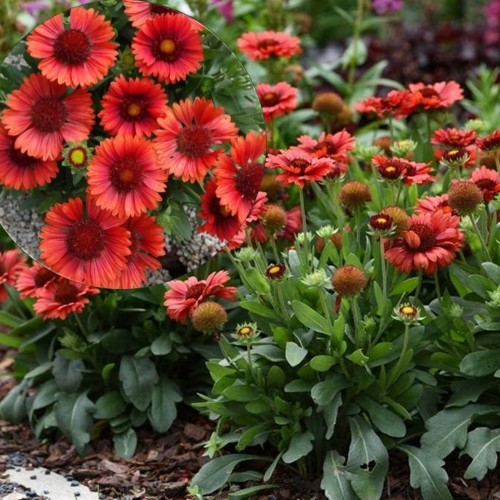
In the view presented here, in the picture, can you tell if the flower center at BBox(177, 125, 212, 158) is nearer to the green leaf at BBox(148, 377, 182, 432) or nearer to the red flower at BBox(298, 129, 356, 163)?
the red flower at BBox(298, 129, 356, 163)

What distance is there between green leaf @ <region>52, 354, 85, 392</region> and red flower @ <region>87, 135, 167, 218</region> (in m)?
0.60

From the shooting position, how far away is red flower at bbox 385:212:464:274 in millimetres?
2631

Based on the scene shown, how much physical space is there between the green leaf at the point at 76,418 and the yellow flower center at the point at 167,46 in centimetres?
115

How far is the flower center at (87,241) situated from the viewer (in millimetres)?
3082

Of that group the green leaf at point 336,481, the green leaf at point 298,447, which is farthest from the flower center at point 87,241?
the green leaf at point 336,481

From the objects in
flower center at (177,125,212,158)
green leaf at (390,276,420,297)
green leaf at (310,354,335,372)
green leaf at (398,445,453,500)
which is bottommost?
green leaf at (398,445,453,500)

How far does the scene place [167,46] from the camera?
3.14 m

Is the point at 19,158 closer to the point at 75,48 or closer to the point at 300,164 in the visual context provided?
the point at 75,48

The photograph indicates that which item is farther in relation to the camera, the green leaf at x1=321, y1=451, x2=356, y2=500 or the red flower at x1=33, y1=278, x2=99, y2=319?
the red flower at x1=33, y1=278, x2=99, y2=319

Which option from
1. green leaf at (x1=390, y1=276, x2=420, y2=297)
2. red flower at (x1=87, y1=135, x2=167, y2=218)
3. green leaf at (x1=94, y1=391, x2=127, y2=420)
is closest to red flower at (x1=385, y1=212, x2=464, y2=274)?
green leaf at (x1=390, y1=276, x2=420, y2=297)

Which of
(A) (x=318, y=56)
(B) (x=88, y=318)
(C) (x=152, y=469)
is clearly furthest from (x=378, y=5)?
(C) (x=152, y=469)

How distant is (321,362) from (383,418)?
0.24 meters

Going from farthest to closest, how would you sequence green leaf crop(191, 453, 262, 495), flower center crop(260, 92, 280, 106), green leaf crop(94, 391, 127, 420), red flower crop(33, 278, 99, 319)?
flower center crop(260, 92, 280, 106), green leaf crop(94, 391, 127, 420), red flower crop(33, 278, 99, 319), green leaf crop(191, 453, 262, 495)

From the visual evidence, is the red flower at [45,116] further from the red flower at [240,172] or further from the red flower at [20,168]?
the red flower at [240,172]
